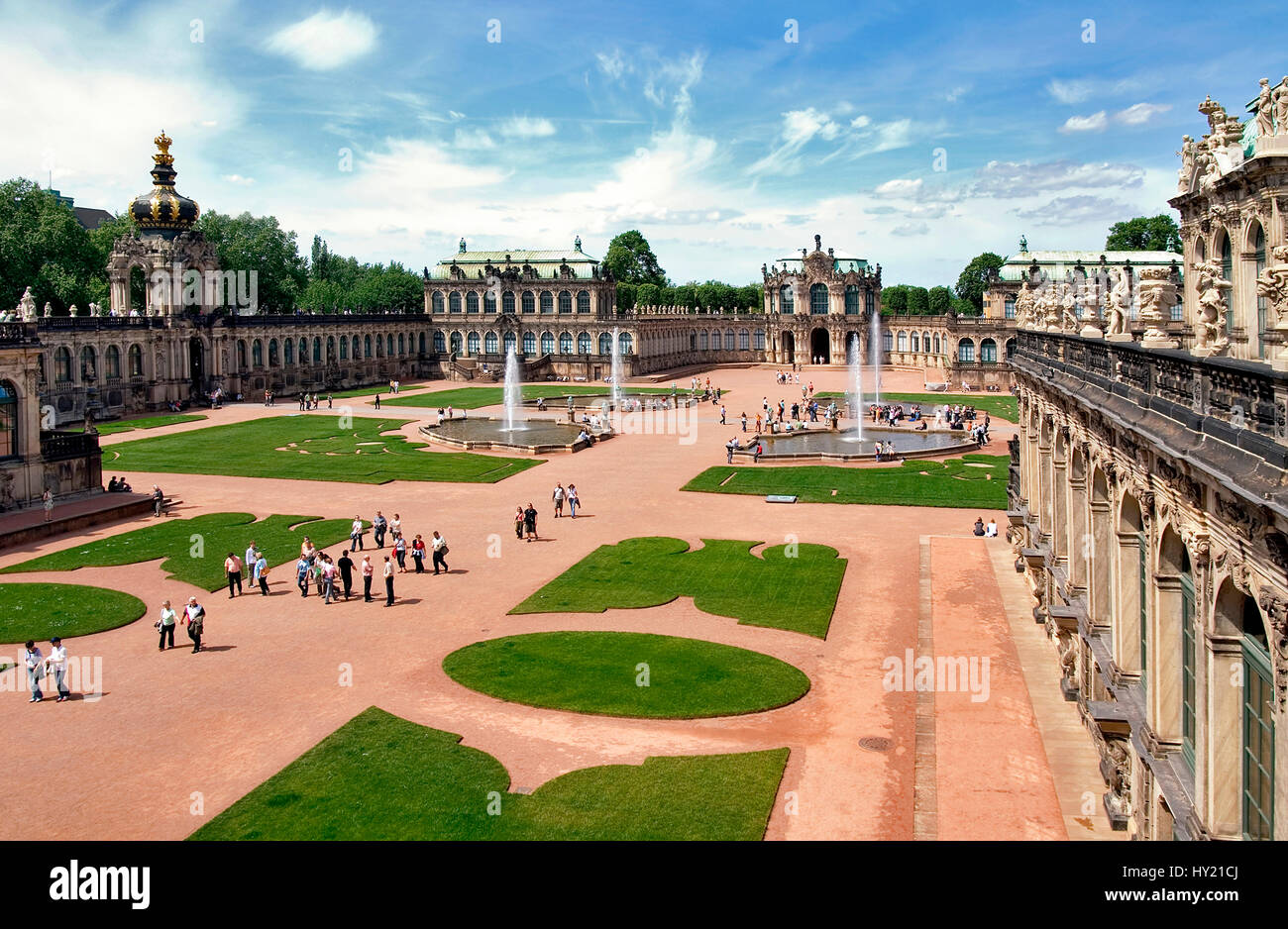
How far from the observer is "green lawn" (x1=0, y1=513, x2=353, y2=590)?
37.8m

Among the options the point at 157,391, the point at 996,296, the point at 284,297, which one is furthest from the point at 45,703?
the point at 284,297

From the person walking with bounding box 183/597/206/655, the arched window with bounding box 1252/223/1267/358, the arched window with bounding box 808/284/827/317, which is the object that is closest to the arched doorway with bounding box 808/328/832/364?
the arched window with bounding box 808/284/827/317

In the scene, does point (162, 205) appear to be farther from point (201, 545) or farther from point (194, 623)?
point (194, 623)

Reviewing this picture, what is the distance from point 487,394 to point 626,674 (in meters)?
80.1

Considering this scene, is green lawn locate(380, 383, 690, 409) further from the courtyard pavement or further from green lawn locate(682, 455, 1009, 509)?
the courtyard pavement

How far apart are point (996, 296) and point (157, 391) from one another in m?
86.1

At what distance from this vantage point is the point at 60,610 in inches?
1268

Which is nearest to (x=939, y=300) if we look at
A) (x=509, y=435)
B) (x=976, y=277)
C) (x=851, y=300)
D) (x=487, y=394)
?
(x=976, y=277)

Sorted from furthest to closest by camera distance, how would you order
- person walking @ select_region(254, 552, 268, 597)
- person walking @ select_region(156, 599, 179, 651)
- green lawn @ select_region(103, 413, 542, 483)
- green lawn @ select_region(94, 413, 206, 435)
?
green lawn @ select_region(94, 413, 206, 435) → green lawn @ select_region(103, 413, 542, 483) → person walking @ select_region(254, 552, 268, 597) → person walking @ select_region(156, 599, 179, 651)

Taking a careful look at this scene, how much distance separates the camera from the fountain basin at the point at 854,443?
62.0 meters

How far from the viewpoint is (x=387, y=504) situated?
4891 centimetres
